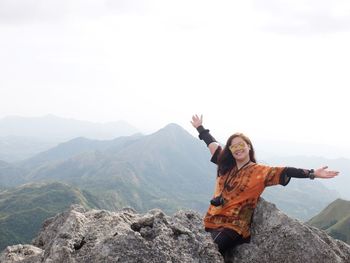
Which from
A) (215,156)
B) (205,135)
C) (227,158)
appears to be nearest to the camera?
(227,158)

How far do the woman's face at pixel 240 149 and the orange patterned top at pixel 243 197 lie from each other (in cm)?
56

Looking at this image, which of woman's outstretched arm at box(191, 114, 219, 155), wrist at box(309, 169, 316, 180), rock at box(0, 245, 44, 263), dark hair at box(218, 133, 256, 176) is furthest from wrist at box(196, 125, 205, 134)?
rock at box(0, 245, 44, 263)

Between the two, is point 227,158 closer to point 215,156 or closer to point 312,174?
point 215,156

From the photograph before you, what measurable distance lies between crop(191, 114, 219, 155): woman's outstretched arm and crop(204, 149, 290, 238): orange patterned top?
285 cm

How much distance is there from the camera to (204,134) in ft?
60.0

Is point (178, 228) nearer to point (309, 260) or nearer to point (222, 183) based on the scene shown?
point (222, 183)

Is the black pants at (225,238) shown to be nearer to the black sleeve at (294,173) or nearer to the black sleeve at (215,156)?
the black sleeve at (294,173)

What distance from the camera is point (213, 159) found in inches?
645

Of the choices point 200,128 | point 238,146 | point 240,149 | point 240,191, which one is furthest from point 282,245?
point 200,128

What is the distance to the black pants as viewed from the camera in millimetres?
13781

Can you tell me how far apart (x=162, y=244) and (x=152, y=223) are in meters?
1.44

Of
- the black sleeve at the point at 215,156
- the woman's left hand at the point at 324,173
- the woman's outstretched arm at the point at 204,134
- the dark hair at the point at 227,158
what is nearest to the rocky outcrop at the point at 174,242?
the dark hair at the point at 227,158

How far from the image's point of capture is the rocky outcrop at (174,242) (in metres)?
12.4

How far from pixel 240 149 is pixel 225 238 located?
3317 mm
